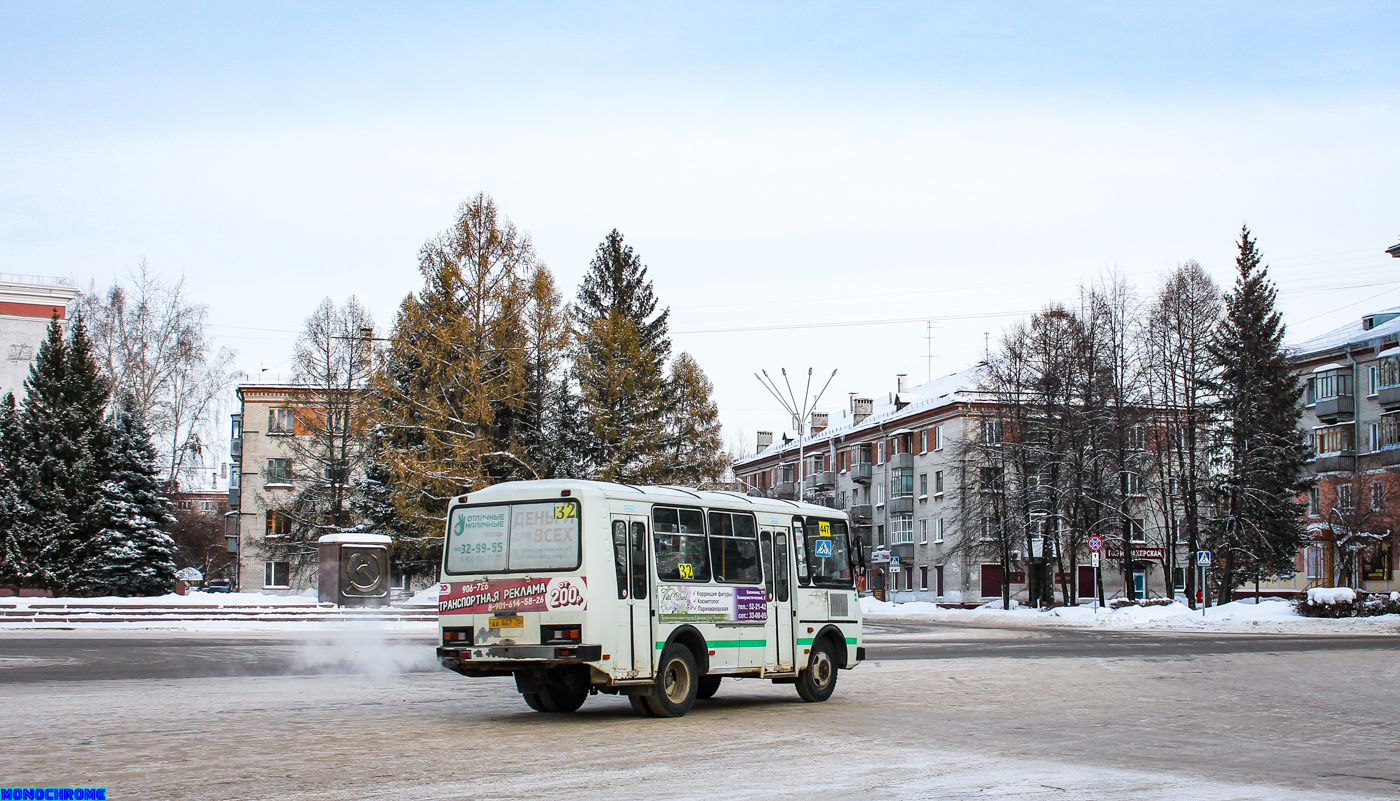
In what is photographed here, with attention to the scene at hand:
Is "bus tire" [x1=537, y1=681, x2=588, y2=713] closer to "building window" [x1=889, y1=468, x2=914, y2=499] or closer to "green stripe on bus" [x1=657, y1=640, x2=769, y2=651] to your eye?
"green stripe on bus" [x1=657, y1=640, x2=769, y2=651]

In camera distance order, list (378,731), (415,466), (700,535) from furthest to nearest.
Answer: (415,466)
(700,535)
(378,731)

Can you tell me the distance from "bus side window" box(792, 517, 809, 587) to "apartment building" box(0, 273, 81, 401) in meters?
69.8

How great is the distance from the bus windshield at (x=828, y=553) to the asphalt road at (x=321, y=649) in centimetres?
868

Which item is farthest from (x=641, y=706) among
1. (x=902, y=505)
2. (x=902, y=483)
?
(x=902, y=483)

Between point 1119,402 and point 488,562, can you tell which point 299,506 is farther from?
point 488,562

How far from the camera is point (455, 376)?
45656 mm

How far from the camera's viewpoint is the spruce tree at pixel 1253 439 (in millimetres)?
53281

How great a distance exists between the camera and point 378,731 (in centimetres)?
1318

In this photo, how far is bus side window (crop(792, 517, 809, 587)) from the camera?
56.2 ft

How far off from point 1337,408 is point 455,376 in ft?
169

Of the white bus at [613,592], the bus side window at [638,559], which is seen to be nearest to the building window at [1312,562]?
the white bus at [613,592]

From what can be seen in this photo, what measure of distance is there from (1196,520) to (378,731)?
46.4m

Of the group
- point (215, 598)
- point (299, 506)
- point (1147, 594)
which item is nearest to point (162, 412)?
point (299, 506)

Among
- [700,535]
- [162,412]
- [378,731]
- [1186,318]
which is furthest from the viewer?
[162,412]
